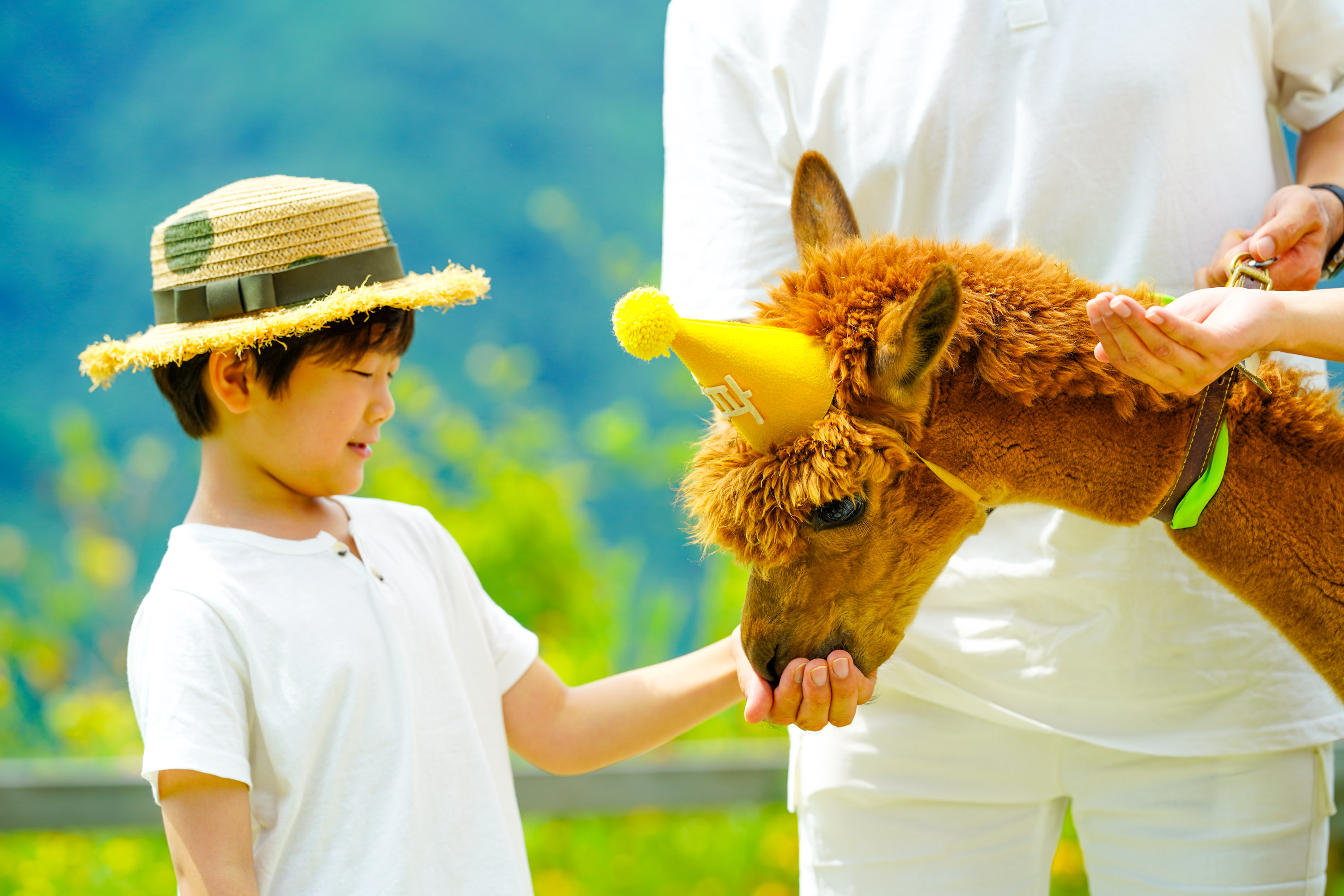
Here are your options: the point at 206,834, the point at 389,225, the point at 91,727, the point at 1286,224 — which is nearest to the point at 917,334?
the point at 1286,224

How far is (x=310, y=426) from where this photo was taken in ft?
5.89

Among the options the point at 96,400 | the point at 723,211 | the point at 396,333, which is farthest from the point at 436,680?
the point at 96,400

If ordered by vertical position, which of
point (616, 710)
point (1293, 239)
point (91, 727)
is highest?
point (1293, 239)

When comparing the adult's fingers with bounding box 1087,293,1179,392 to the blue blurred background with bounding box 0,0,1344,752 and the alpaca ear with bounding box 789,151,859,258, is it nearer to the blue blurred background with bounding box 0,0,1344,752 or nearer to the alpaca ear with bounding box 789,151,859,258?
the alpaca ear with bounding box 789,151,859,258

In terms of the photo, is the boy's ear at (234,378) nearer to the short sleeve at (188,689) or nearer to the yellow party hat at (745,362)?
the short sleeve at (188,689)

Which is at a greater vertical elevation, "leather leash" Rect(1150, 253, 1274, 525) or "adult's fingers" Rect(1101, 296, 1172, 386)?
"adult's fingers" Rect(1101, 296, 1172, 386)

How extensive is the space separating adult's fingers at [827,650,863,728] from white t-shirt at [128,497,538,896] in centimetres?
60

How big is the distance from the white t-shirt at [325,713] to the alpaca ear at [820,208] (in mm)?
900

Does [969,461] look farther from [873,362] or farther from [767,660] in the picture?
[767,660]

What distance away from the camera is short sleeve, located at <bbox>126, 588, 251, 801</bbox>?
149cm

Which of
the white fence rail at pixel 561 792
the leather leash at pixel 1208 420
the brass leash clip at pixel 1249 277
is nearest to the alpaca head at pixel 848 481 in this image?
the leather leash at pixel 1208 420

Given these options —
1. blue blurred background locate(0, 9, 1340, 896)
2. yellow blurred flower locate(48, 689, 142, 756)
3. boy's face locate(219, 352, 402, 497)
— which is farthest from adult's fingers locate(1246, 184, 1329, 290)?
yellow blurred flower locate(48, 689, 142, 756)

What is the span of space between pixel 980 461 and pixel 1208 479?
0.32 meters

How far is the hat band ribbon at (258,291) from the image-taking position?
5.91ft
